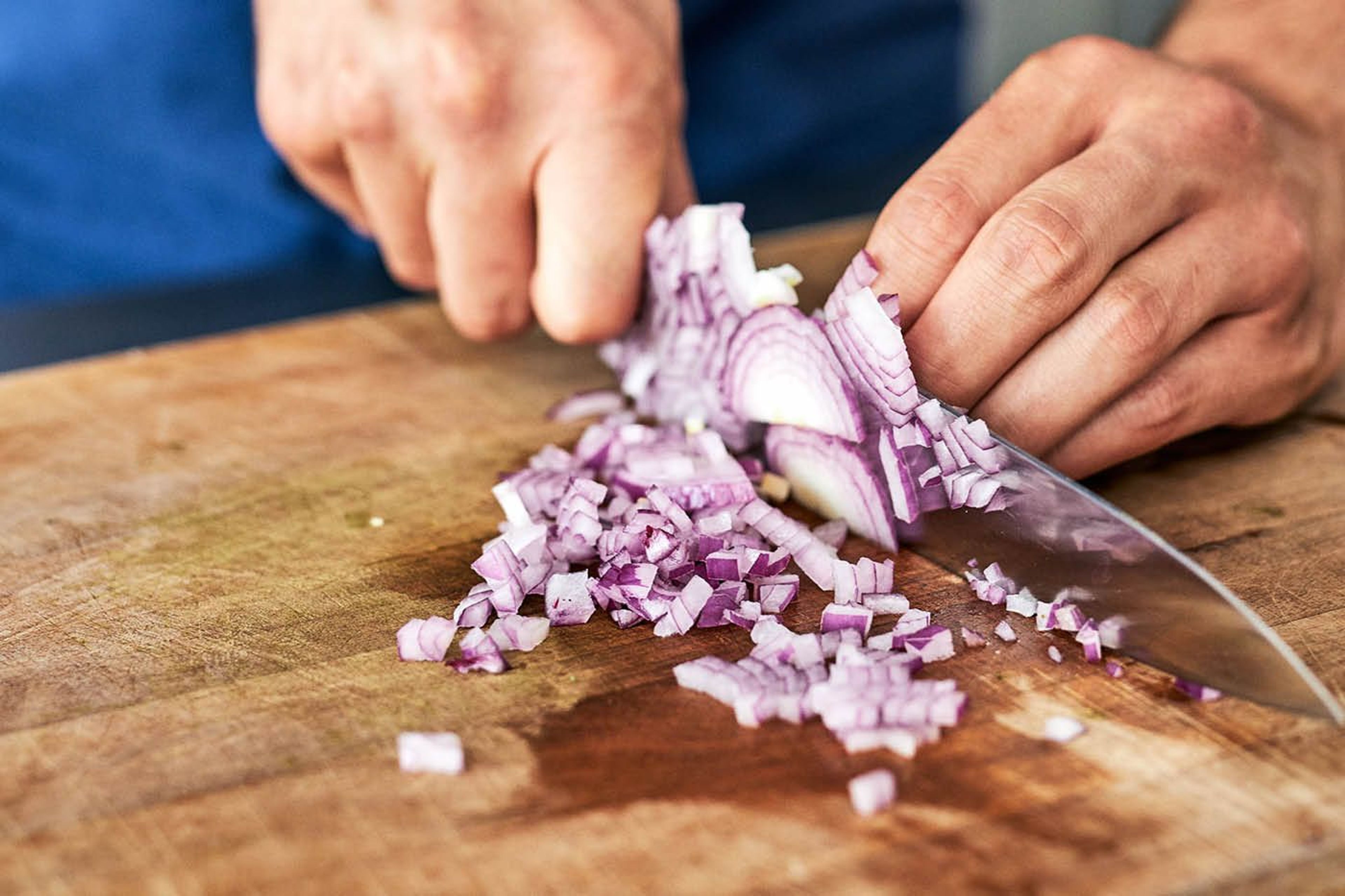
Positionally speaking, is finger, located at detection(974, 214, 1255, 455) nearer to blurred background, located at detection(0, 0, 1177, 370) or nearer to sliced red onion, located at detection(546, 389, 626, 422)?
sliced red onion, located at detection(546, 389, 626, 422)

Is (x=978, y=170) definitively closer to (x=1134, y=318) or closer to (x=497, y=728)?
(x=1134, y=318)

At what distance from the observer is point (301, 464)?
59.3 inches

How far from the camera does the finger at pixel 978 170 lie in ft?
4.11

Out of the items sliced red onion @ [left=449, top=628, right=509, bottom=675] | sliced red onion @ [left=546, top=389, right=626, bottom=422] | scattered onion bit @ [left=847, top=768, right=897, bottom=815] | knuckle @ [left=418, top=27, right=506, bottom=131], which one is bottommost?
sliced red onion @ [left=546, top=389, right=626, bottom=422]

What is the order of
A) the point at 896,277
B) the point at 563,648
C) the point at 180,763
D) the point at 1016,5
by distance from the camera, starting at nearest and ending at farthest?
the point at 180,763
the point at 563,648
the point at 896,277
the point at 1016,5

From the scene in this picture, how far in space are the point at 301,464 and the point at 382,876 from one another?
713mm

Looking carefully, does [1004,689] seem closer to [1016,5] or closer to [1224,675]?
[1224,675]

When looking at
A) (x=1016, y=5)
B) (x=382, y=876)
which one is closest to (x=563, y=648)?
(x=382, y=876)

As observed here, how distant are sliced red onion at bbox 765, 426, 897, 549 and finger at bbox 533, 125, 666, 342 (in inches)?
12.0

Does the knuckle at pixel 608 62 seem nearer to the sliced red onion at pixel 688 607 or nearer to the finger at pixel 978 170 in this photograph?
the finger at pixel 978 170

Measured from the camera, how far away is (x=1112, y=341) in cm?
123

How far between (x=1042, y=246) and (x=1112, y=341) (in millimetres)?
115

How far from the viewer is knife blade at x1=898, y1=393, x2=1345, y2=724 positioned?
100 cm

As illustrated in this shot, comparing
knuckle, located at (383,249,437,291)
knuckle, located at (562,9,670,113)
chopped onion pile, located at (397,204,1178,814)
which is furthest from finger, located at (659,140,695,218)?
knuckle, located at (383,249,437,291)
